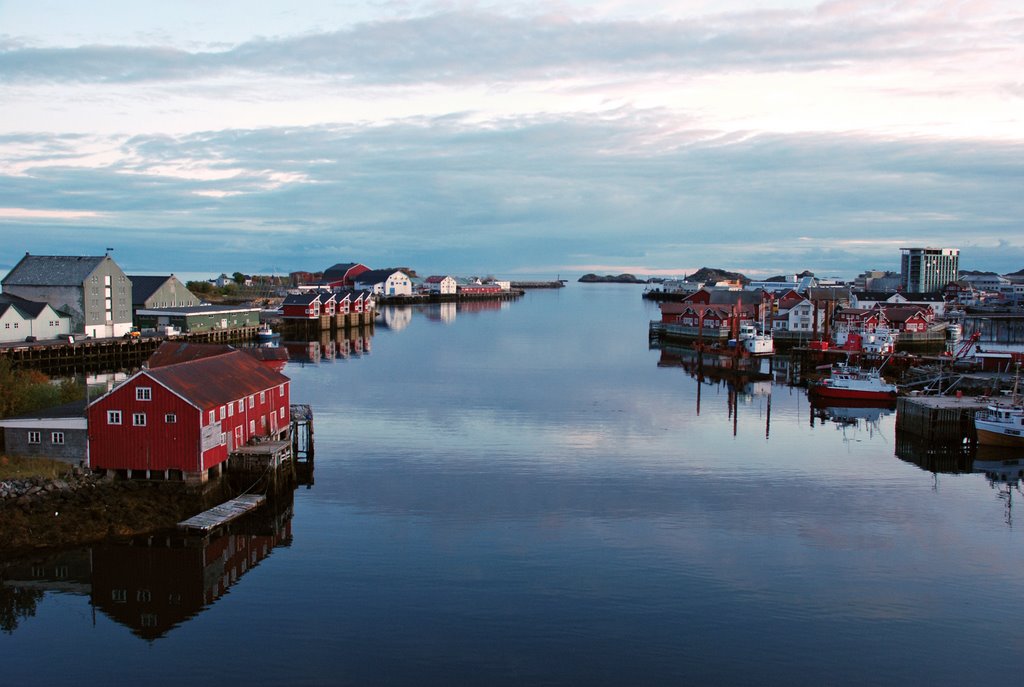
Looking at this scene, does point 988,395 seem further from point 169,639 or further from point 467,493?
point 169,639

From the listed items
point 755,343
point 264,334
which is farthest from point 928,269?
point 264,334

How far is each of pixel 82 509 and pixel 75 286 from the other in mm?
37431

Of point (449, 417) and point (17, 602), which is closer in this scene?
point (17, 602)

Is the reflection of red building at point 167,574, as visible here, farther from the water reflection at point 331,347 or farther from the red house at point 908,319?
the red house at point 908,319

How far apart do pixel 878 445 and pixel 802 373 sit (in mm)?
19752

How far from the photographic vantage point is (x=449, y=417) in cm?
3219

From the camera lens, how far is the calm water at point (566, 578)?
13211 millimetres

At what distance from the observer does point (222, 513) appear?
61.0 feet

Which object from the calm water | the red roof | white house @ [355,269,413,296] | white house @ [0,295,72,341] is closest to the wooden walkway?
the calm water

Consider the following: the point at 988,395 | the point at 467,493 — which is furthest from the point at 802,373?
the point at 467,493

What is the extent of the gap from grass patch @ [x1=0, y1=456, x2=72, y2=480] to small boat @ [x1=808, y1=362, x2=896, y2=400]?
1199 inches

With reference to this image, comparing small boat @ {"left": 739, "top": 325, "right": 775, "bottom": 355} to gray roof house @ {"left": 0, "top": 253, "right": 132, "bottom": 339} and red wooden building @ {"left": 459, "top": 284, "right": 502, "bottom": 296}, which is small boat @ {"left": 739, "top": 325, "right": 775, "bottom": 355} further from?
red wooden building @ {"left": 459, "top": 284, "right": 502, "bottom": 296}

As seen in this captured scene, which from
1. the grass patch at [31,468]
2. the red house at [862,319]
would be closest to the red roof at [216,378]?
the grass patch at [31,468]

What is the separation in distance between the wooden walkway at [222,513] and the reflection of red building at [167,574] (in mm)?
294
